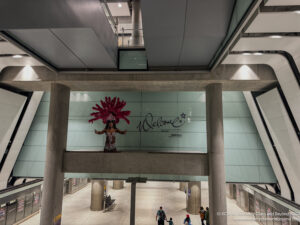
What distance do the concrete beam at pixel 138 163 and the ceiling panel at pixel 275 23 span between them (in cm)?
486

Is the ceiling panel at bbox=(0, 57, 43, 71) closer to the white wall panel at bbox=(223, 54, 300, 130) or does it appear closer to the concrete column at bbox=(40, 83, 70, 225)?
the concrete column at bbox=(40, 83, 70, 225)

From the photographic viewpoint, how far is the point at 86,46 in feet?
18.9

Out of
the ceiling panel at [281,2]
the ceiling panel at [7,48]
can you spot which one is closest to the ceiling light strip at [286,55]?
the ceiling panel at [281,2]

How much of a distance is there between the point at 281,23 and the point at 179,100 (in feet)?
19.0

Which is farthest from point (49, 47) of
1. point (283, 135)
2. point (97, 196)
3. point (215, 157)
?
point (97, 196)

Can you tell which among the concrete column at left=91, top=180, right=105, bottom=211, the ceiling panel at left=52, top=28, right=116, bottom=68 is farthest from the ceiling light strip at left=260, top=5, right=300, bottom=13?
the concrete column at left=91, top=180, right=105, bottom=211

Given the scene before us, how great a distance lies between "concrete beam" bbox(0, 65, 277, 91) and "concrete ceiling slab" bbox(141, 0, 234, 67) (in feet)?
3.15

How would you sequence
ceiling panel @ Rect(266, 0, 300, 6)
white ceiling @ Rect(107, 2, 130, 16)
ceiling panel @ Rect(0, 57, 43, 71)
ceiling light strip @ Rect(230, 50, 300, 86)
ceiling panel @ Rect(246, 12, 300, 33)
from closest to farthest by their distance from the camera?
ceiling panel @ Rect(266, 0, 300, 6), ceiling panel @ Rect(246, 12, 300, 33), ceiling light strip @ Rect(230, 50, 300, 86), ceiling panel @ Rect(0, 57, 43, 71), white ceiling @ Rect(107, 2, 130, 16)

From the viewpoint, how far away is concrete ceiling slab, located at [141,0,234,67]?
4.29 m

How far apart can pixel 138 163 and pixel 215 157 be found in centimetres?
307

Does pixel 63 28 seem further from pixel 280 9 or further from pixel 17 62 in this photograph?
pixel 280 9

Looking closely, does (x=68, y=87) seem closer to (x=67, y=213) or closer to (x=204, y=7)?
(x=204, y=7)

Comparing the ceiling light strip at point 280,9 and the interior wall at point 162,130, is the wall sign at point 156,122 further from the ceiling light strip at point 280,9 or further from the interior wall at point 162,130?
the ceiling light strip at point 280,9

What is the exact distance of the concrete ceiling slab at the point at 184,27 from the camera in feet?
14.1
